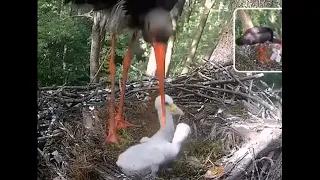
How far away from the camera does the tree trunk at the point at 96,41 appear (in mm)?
1312

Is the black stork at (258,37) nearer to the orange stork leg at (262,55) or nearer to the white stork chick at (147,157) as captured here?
the orange stork leg at (262,55)

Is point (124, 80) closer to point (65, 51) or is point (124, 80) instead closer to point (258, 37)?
Answer: point (65, 51)

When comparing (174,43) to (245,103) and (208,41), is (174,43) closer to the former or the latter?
(208,41)

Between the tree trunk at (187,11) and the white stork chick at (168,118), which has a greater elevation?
A: the tree trunk at (187,11)

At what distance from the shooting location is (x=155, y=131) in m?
1.31

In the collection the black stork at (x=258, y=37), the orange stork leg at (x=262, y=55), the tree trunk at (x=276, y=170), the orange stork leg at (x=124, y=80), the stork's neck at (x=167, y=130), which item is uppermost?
the black stork at (x=258, y=37)

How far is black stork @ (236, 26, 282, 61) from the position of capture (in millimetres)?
1321

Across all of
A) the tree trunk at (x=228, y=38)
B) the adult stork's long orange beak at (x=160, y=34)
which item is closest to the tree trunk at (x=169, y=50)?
the adult stork's long orange beak at (x=160, y=34)

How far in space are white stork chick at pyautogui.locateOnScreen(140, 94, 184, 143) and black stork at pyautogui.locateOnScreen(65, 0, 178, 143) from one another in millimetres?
10

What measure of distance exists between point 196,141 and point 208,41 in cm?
26

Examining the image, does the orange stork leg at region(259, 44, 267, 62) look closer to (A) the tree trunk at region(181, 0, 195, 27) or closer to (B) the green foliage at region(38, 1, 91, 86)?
(A) the tree trunk at region(181, 0, 195, 27)

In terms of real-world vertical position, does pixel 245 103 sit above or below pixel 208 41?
below

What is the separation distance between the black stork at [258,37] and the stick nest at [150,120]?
75 mm
